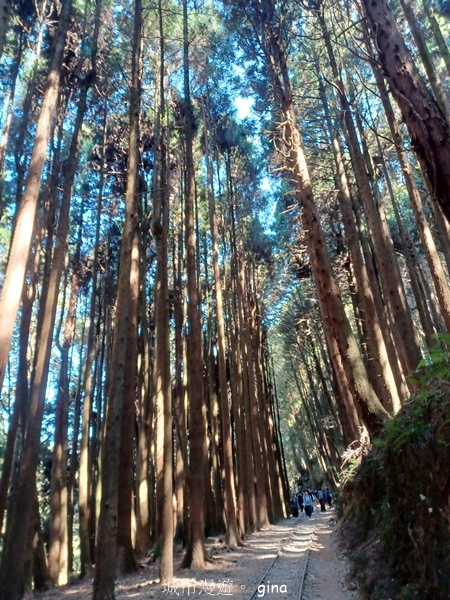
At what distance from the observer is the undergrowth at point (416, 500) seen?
358cm

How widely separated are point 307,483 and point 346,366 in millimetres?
44428

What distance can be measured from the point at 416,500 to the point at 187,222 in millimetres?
8521

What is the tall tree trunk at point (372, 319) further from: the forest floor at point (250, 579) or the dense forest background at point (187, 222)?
the forest floor at point (250, 579)

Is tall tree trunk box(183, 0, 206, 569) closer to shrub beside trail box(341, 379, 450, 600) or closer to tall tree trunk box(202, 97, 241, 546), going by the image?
tall tree trunk box(202, 97, 241, 546)

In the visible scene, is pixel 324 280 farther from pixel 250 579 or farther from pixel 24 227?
pixel 250 579

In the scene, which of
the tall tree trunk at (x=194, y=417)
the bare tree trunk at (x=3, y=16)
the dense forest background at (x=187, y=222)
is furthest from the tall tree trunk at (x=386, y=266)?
the bare tree trunk at (x=3, y=16)

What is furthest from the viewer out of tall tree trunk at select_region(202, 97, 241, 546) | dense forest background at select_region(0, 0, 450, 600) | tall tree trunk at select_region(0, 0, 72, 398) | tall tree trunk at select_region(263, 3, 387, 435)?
tall tree trunk at select_region(202, 97, 241, 546)

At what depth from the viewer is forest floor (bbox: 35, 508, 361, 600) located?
6996 millimetres

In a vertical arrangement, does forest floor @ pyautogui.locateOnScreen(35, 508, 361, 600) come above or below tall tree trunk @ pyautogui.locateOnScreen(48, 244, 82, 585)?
below

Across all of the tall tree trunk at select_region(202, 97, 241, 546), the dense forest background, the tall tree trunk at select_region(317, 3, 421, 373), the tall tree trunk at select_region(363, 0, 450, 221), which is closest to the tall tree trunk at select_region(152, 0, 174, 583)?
the dense forest background

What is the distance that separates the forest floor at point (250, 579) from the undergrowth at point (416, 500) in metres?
1.50

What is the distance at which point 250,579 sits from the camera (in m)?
8.27

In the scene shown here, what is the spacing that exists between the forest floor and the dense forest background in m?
0.47

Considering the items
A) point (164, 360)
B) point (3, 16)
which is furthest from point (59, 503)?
point (3, 16)
